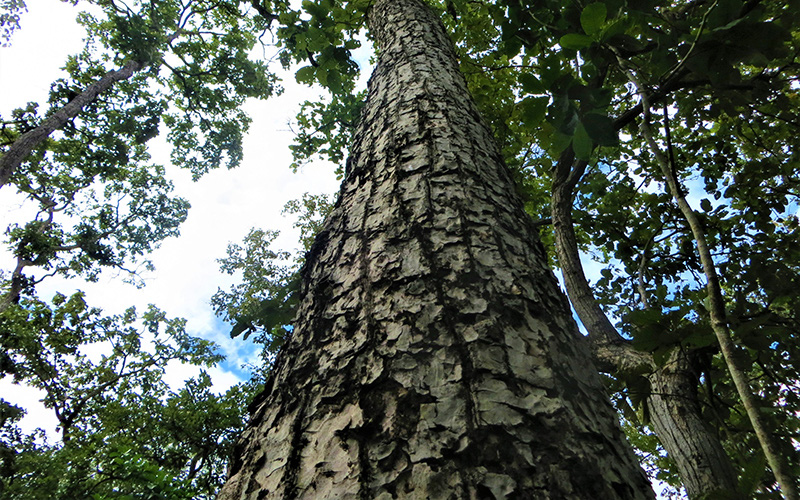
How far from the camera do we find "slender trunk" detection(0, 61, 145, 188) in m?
10.1

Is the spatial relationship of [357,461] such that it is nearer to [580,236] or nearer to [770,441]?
[770,441]

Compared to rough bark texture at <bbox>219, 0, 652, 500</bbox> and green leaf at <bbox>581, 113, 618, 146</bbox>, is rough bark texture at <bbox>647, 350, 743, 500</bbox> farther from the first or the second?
rough bark texture at <bbox>219, 0, 652, 500</bbox>

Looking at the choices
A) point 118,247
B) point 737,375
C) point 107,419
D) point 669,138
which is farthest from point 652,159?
point 118,247

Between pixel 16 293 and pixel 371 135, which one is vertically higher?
pixel 16 293

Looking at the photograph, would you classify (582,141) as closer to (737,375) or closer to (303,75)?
(737,375)

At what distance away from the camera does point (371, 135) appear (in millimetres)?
1434

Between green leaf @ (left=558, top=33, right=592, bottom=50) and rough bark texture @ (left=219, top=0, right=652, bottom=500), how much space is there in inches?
17.0

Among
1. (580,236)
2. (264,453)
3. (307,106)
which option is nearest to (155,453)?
(307,106)

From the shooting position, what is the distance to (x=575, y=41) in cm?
113

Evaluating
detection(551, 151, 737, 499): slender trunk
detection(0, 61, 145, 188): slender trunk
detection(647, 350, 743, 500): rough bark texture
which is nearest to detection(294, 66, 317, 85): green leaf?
detection(551, 151, 737, 499): slender trunk

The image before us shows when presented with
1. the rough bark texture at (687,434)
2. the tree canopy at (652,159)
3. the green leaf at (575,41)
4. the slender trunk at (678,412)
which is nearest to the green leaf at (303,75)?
the tree canopy at (652,159)

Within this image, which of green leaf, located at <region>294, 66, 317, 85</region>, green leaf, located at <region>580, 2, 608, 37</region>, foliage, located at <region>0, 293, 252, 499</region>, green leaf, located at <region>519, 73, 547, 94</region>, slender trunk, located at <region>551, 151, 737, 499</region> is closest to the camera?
green leaf, located at <region>580, 2, 608, 37</region>

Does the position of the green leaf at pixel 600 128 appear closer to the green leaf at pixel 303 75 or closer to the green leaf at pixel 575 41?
the green leaf at pixel 575 41

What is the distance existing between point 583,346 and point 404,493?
519 mm
